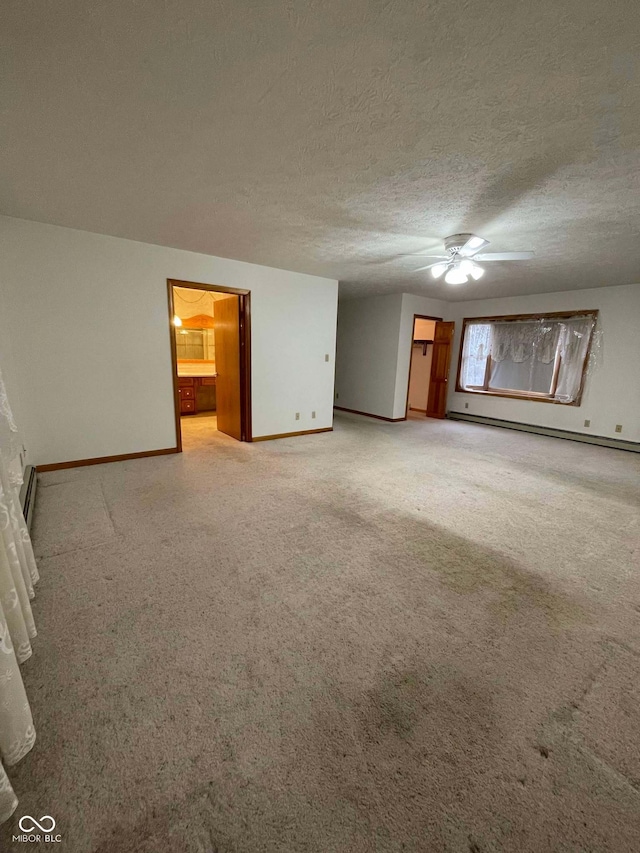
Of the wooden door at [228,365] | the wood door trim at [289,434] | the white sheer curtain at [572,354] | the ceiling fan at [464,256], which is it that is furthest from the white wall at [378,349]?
the wooden door at [228,365]

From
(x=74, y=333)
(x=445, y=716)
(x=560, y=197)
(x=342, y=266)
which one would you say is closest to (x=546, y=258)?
(x=560, y=197)

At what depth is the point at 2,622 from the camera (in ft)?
3.32

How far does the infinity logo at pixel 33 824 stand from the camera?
94cm

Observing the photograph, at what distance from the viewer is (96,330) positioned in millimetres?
3580

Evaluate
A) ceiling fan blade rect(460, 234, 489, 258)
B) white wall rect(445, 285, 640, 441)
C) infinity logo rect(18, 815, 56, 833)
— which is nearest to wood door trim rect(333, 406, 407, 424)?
white wall rect(445, 285, 640, 441)

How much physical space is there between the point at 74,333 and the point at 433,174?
3.50 m

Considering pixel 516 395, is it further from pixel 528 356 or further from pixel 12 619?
pixel 12 619

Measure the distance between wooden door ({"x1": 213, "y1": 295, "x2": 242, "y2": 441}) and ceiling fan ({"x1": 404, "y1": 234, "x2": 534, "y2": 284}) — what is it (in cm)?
251

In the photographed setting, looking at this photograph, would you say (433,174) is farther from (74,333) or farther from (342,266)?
(74,333)

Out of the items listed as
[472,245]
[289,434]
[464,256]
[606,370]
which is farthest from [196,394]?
[606,370]

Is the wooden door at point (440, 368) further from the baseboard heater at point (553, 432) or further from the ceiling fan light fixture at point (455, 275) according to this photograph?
the ceiling fan light fixture at point (455, 275)

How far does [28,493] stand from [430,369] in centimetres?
702

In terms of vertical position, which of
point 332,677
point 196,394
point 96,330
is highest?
point 96,330

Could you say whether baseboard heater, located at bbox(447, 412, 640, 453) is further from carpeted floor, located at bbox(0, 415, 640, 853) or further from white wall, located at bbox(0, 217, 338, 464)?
white wall, located at bbox(0, 217, 338, 464)
